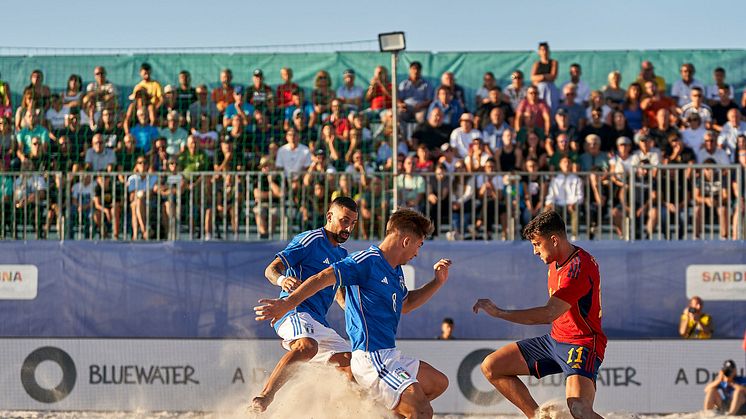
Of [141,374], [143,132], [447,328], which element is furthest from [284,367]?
[143,132]

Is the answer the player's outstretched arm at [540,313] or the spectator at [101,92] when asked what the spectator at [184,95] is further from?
the player's outstretched arm at [540,313]

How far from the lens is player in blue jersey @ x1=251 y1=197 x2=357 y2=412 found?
318 inches

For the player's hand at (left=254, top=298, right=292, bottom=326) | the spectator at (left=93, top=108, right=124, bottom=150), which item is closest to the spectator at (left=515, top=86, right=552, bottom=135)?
the spectator at (left=93, top=108, right=124, bottom=150)

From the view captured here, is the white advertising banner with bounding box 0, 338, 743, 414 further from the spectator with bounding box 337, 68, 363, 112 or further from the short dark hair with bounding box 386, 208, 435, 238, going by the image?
the short dark hair with bounding box 386, 208, 435, 238

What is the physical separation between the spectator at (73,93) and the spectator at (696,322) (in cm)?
851

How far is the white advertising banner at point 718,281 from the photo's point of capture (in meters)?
13.7

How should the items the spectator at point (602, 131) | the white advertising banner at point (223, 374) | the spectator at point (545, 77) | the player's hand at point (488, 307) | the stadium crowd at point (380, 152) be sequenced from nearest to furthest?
the player's hand at point (488, 307) → the white advertising banner at point (223, 374) → the stadium crowd at point (380, 152) → the spectator at point (602, 131) → the spectator at point (545, 77)

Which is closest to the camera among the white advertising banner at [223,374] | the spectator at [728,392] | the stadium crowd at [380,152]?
the spectator at [728,392]

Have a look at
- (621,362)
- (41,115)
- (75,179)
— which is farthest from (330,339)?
(41,115)

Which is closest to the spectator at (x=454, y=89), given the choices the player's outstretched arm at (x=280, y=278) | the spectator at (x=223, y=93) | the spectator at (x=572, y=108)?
the spectator at (x=572, y=108)

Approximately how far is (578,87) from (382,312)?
8.93 meters

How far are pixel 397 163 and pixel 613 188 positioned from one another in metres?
2.73

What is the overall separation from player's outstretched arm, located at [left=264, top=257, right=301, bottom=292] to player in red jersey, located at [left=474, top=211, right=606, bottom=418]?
54.1 inches

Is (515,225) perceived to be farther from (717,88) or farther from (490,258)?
(717,88)
